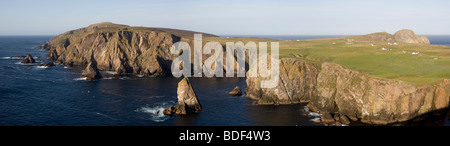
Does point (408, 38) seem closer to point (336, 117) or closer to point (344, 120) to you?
point (336, 117)

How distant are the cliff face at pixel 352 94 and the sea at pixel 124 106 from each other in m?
4.11

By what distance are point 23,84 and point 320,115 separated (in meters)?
110

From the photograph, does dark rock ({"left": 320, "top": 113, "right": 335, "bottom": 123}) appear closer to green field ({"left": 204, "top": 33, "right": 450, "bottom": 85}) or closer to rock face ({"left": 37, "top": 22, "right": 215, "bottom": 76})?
green field ({"left": 204, "top": 33, "right": 450, "bottom": 85})

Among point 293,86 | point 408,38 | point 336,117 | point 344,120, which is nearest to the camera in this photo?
point 344,120

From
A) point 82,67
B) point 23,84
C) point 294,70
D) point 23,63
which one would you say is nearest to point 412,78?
point 294,70

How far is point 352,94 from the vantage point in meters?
78.4

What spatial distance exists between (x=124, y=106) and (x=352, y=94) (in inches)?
2461

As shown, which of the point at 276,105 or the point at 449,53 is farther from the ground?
the point at 449,53

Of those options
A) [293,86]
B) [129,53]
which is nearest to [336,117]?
[293,86]

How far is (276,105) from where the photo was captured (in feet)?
300

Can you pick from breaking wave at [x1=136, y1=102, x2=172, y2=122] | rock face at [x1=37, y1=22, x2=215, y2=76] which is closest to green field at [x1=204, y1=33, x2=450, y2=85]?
breaking wave at [x1=136, y1=102, x2=172, y2=122]
